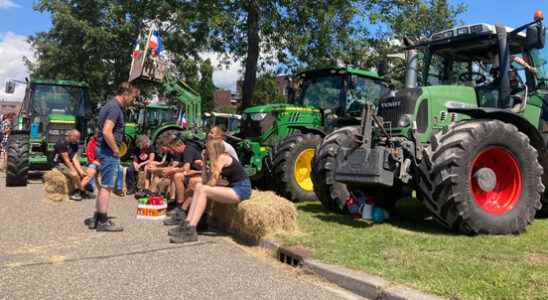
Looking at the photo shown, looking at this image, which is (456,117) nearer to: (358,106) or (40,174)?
(358,106)

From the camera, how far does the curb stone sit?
399cm

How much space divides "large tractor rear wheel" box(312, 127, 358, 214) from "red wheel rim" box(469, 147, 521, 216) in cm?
175

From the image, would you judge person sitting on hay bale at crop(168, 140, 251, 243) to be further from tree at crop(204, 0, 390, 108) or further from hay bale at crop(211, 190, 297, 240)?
tree at crop(204, 0, 390, 108)

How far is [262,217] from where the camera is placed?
616 cm

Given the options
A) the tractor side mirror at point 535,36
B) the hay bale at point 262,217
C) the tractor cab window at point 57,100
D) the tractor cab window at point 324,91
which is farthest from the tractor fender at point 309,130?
the tractor cab window at point 57,100

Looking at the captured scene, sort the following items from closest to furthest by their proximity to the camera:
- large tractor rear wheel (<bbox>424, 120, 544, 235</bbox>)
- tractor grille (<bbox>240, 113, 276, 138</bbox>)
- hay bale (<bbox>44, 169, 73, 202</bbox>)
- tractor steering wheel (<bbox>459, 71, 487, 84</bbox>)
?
large tractor rear wheel (<bbox>424, 120, 544, 235</bbox>) → tractor steering wheel (<bbox>459, 71, 487, 84</bbox>) → hay bale (<bbox>44, 169, 73, 202</bbox>) → tractor grille (<bbox>240, 113, 276, 138</bbox>)

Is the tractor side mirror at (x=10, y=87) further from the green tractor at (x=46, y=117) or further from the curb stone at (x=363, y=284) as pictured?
the curb stone at (x=363, y=284)

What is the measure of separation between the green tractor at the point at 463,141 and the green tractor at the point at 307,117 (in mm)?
2204

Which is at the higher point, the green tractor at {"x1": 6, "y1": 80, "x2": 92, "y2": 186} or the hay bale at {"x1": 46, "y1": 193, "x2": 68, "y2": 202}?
the green tractor at {"x1": 6, "y1": 80, "x2": 92, "y2": 186}

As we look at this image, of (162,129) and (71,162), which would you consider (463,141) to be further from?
(162,129)

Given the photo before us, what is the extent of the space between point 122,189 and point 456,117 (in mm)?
6649

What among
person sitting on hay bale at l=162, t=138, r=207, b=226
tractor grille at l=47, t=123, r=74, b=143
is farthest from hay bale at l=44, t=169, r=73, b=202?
tractor grille at l=47, t=123, r=74, b=143

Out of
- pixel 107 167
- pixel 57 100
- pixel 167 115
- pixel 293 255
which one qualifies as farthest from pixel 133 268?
pixel 167 115

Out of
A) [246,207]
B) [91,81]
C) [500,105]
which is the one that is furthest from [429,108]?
[91,81]
